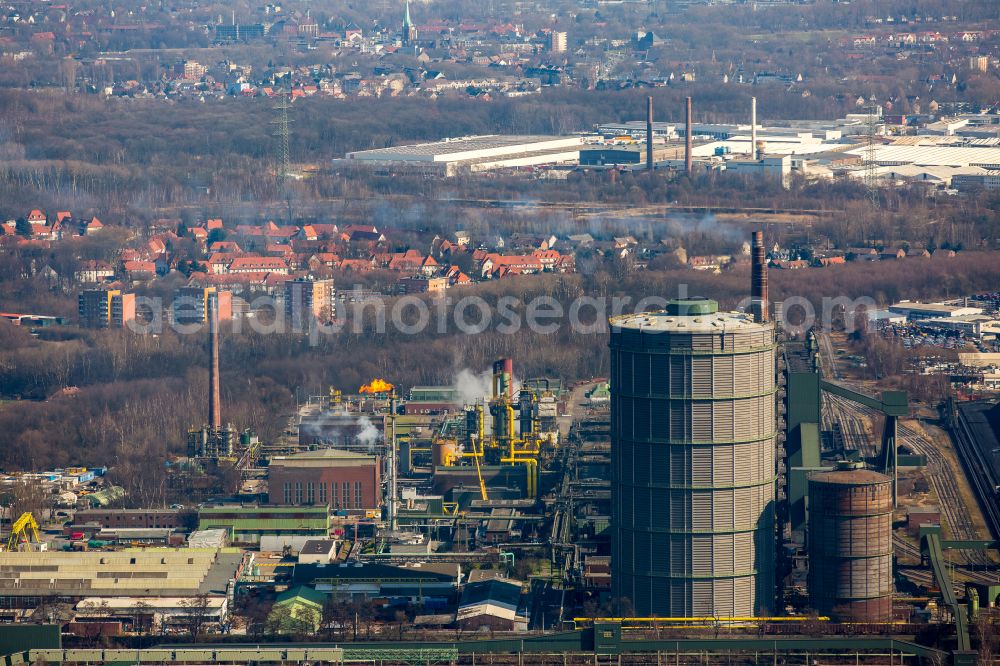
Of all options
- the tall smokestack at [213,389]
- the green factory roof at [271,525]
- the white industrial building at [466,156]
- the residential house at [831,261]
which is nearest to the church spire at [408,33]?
the white industrial building at [466,156]

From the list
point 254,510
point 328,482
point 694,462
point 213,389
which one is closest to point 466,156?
point 213,389

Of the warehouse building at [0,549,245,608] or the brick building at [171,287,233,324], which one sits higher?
the brick building at [171,287,233,324]

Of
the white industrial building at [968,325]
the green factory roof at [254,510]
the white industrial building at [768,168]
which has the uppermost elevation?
the white industrial building at [768,168]

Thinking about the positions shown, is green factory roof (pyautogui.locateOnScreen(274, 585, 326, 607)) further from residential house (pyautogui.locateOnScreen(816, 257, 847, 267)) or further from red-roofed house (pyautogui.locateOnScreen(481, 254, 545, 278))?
residential house (pyautogui.locateOnScreen(816, 257, 847, 267))

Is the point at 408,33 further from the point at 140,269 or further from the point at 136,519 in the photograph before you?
the point at 136,519

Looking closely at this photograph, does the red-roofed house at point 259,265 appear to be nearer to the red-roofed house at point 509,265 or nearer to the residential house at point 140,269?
the residential house at point 140,269

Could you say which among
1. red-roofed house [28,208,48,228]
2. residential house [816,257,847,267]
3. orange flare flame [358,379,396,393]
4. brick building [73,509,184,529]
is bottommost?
brick building [73,509,184,529]

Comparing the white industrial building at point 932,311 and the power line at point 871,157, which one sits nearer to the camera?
the white industrial building at point 932,311

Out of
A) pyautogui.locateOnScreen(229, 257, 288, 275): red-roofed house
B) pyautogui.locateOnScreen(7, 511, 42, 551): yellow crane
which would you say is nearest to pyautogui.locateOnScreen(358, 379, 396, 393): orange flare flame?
pyautogui.locateOnScreen(7, 511, 42, 551): yellow crane
